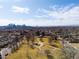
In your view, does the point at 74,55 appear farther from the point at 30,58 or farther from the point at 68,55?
the point at 30,58

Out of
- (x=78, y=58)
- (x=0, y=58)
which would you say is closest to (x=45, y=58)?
(x=78, y=58)

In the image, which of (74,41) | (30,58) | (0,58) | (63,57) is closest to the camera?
(0,58)

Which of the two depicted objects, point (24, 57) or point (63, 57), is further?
point (24, 57)

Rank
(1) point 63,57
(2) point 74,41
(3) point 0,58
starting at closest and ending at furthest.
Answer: (3) point 0,58
(1) point 63,57
(2) point 74,41

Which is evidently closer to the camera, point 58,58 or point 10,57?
point 58,58

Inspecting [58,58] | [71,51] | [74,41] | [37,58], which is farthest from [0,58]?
[74,41]

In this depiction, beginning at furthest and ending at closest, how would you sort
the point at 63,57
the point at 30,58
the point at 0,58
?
the point at 30,58
the point at 63,57
the point at 0,58

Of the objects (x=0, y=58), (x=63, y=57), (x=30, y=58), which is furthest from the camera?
(x=30, y=58)

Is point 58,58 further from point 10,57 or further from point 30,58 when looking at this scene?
point 10,57
